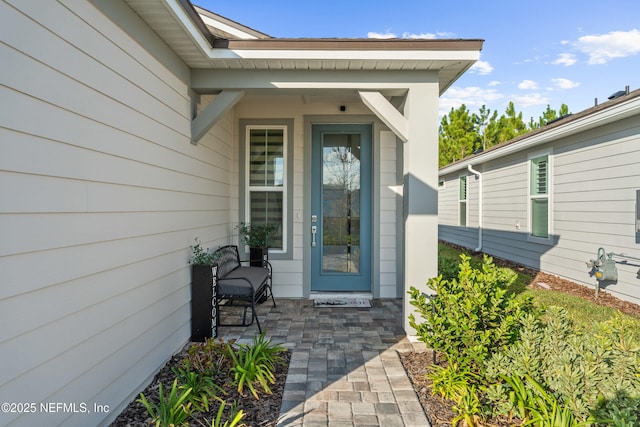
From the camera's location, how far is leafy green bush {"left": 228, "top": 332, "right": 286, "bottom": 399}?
249 cm

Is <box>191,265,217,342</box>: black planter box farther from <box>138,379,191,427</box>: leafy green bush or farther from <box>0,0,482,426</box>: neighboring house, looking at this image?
<box>138,379,191,427</box>: leafy green bush

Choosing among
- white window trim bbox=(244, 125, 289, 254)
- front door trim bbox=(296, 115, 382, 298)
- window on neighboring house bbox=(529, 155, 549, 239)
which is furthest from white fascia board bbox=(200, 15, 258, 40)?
window on neighboring house bbox=(529, 155, 549, 239)

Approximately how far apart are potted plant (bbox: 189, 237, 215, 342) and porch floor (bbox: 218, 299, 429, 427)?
23cm

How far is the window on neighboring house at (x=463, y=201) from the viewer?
395 inches

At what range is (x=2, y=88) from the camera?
141 centimetres

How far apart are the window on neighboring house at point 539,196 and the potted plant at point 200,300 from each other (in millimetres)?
5800

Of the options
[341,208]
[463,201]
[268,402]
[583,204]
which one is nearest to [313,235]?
[341,208]

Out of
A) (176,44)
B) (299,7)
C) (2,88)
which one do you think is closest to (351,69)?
(176,44)

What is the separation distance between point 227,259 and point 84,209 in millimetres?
2547

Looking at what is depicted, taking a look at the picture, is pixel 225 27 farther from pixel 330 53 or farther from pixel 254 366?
pixel 254 366

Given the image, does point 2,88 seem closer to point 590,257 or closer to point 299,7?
point 590,257

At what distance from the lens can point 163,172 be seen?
111 inches

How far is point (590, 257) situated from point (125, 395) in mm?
5946

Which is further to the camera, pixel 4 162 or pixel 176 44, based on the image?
pixel 176 44
